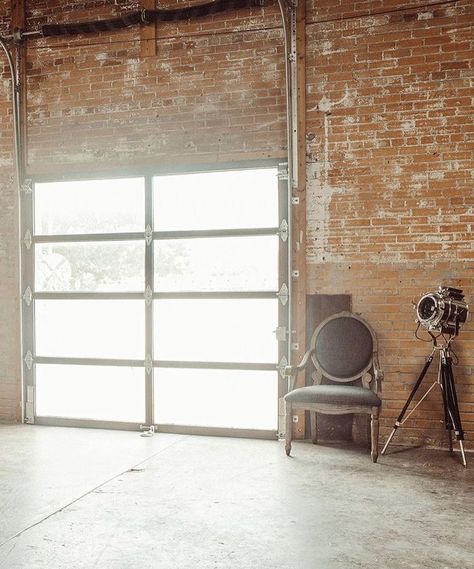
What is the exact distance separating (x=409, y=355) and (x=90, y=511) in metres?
2.73

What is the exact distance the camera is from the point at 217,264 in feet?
17.8

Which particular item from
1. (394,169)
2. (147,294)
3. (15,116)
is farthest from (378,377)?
(15,116)

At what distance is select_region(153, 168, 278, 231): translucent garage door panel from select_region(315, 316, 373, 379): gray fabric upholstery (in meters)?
1.02

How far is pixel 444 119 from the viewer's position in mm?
4863

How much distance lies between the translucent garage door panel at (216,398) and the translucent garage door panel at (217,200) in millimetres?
1297

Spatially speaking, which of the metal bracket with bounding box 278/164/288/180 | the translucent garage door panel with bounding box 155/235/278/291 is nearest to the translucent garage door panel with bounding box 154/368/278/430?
the translucent garage door panel with bounding box 155/235/278/291

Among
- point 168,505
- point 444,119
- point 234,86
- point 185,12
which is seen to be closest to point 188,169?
point 234,86

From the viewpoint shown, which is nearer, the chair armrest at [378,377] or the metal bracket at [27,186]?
the chair armrest at [378,377]

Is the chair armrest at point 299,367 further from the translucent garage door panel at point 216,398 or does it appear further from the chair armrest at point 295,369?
the translucent garage door panel at point 216,398

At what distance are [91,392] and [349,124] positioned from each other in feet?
10.8

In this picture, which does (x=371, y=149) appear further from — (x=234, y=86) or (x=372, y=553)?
(x=372, y=553)

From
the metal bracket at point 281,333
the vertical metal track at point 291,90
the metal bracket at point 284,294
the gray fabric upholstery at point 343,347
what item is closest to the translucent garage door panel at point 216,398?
the metal bracket at point 281,333

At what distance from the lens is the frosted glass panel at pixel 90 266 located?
18.5ft

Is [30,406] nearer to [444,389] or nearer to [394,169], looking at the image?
[444,389]
